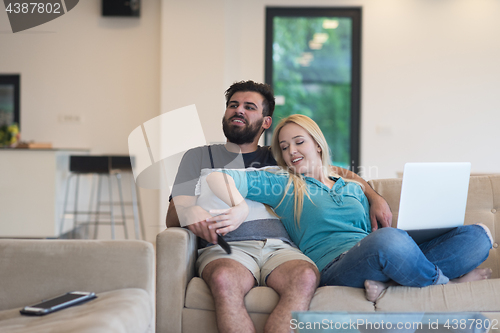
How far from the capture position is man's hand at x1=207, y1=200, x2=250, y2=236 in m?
1.80

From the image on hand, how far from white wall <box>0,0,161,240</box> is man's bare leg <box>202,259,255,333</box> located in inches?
133

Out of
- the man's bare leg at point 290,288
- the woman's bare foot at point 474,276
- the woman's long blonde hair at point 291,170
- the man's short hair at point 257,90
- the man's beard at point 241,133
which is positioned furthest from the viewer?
the man's short hair at point 257,90

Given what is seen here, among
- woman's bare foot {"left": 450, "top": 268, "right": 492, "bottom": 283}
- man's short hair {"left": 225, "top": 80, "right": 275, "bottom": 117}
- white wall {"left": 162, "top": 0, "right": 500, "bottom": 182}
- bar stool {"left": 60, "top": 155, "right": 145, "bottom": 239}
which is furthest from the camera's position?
white wall {"left": 162, "top": 0, "right": 500, "bottom": 182}

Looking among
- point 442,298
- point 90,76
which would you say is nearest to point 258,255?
point 442,298

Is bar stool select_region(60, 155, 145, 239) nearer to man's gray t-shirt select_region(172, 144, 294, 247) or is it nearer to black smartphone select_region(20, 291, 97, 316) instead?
man's gray t-shirt select_region(172, 144, 294, 247)

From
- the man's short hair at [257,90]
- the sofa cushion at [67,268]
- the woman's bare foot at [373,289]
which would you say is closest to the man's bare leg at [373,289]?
the woman's bare foot at [373,289]

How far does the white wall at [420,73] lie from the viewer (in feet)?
15.8

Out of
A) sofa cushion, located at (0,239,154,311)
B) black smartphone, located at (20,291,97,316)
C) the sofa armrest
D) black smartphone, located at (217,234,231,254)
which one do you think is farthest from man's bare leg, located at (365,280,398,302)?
black smartphone, located at (20,291,97,316)

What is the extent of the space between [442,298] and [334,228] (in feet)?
1.63

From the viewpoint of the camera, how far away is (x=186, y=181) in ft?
6.87

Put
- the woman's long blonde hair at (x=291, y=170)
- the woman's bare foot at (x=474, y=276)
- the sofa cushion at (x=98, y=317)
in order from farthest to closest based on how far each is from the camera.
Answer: the woman's long blonde hair at (x=291, y=170) < the woman's bare foot at (x=474, y=276) < the sofa cushion at (x=98, y=317)

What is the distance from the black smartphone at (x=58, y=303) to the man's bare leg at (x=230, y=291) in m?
0.44

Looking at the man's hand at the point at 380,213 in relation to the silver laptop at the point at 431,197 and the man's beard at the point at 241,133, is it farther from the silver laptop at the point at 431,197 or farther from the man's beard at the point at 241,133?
the man's beard at the point at 241,133

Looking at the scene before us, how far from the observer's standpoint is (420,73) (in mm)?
4824
